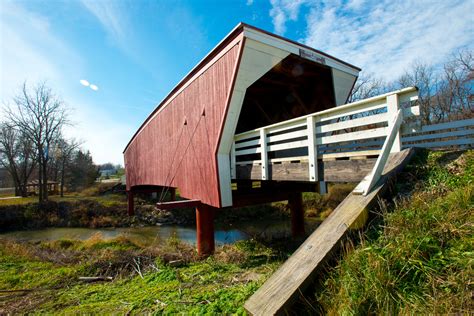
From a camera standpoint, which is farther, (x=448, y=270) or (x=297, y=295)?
(x=297, y=295)

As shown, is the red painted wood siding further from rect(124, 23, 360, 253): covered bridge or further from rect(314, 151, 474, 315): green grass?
rect(314, 151, 474, 315): green grass

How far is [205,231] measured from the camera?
6.45 meters

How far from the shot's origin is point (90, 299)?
3.72 metres

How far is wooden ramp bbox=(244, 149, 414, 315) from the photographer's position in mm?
1937

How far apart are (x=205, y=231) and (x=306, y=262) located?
15.3 ft

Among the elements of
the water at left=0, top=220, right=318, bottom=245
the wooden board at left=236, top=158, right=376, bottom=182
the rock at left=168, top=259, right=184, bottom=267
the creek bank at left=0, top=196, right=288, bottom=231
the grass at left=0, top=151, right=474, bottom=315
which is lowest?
the water at left=0, top=220, right=318, bottom=245

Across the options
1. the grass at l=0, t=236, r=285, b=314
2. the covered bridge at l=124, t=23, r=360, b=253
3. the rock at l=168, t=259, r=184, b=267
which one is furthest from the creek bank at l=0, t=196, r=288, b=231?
the rock at l=168, t=259, r=184, b=267

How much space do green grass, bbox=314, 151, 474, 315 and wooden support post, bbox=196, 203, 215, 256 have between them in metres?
4.78

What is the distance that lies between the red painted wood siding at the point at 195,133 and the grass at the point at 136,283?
66.1 inches

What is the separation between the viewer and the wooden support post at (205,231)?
629cm

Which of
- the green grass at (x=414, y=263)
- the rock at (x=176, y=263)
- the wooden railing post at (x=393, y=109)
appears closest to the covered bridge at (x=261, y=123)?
the wooden railing post at (x=393, y=109)

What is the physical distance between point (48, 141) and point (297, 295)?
1120 inches

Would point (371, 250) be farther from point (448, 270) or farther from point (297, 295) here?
point (297, 295)

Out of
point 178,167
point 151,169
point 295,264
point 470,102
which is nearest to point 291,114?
point 178,167
